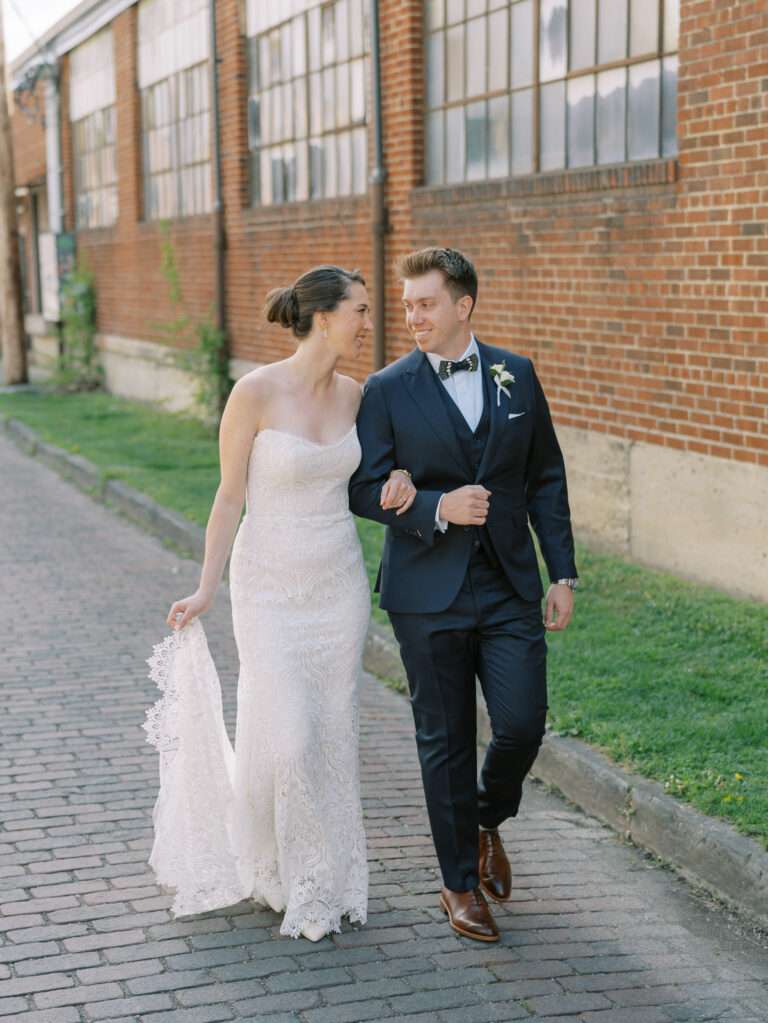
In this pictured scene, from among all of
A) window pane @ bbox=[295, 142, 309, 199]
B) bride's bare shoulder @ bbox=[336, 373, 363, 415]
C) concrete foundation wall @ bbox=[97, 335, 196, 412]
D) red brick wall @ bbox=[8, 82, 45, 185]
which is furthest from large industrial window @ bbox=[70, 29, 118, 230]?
bride's bare shoulder @ bbox=[336, 373, 363, 415]

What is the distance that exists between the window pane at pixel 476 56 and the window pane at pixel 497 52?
103mm

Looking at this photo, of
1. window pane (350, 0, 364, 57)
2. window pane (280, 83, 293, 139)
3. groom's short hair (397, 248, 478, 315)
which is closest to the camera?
groom's short hair (397, 248, 478, 315)

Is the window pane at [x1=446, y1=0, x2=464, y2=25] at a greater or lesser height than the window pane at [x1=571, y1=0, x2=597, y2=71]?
greater

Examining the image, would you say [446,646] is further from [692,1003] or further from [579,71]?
[579,71]

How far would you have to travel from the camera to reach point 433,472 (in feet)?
14.5

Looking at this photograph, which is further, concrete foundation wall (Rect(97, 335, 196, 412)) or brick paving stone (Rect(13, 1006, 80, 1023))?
concrete foundation wall (Rect(97, 335, 196, 412))

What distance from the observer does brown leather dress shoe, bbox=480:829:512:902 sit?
15.4ft

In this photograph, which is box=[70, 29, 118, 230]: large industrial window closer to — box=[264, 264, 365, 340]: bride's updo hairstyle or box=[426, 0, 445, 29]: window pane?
box=[426, 0, 445, 29]: window pane

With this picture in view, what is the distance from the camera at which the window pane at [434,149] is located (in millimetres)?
11930

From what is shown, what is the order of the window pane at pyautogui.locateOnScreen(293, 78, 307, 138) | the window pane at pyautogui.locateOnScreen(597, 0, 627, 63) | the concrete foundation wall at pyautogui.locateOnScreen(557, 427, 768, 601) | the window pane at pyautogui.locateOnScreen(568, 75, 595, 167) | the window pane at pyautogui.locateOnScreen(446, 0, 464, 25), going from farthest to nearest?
the window pane at pyautogui.locateOnScreen(293, 78, 307, 138) → the window pane at pyautogui.locateOnScreen(446, 0, 464, 25) → the window pane at pyautogui.locateOnScreen(568, 75, 595, 167) → the window pane at pyautogui.locateOnScreen(597, 0, 627, 63) → the concrete foundation wall at pyautogui.locateOnScreen(557, 427, 768, 601)

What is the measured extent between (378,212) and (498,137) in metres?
1.82

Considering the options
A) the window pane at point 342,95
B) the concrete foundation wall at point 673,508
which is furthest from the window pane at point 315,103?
the concrete foundation wall at point 673,508

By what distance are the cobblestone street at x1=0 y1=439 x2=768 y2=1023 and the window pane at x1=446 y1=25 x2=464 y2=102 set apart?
642 centimetres

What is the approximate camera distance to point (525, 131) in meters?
10.6
